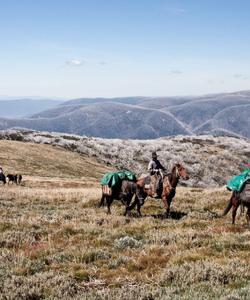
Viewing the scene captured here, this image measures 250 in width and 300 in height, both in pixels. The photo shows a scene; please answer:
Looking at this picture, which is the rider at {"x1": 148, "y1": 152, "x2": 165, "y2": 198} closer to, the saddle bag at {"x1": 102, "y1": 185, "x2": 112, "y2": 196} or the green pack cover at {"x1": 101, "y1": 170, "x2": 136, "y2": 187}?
the green pack cover at {"x1": 101, "y1": 170, "x2": 136, "y2": 187}

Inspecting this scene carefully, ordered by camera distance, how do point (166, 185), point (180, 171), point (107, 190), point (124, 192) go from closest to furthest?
point (180, 171) < point (166, 185) < point (124, 192) < point (107, 190)

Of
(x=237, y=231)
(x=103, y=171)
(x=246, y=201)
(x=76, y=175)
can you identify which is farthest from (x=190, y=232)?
(x=103, y=171)

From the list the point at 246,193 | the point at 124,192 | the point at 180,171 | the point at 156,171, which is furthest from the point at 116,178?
the point at 246,193

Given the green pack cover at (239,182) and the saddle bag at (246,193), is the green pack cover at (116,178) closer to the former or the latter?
the green pack cover at (239,182)

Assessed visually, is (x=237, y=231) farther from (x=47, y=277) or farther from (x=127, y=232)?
(x=47, y=277)

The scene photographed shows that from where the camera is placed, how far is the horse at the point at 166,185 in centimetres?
2158

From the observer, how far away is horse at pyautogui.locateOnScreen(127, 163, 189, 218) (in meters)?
21.6

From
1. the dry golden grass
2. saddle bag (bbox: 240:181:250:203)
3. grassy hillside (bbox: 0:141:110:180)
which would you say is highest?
saddle bag (bbox: 240:181:250:203)

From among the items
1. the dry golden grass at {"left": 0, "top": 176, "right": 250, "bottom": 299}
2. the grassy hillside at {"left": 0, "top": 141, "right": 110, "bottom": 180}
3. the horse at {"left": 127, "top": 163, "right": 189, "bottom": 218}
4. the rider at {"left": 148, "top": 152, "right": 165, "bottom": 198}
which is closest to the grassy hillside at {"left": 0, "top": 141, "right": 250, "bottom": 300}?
the dry golden grass at {"left": 0, "top": 176, "right": 250, "bottom": 299}

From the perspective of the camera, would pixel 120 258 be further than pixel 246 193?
No

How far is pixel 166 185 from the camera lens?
22.0 meters

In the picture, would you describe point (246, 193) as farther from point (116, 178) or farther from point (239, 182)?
point (116, 178)

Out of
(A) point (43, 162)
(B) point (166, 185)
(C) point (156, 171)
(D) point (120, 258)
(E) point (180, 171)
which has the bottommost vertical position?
(A) point (43, 162)

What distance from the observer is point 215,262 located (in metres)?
11.3
